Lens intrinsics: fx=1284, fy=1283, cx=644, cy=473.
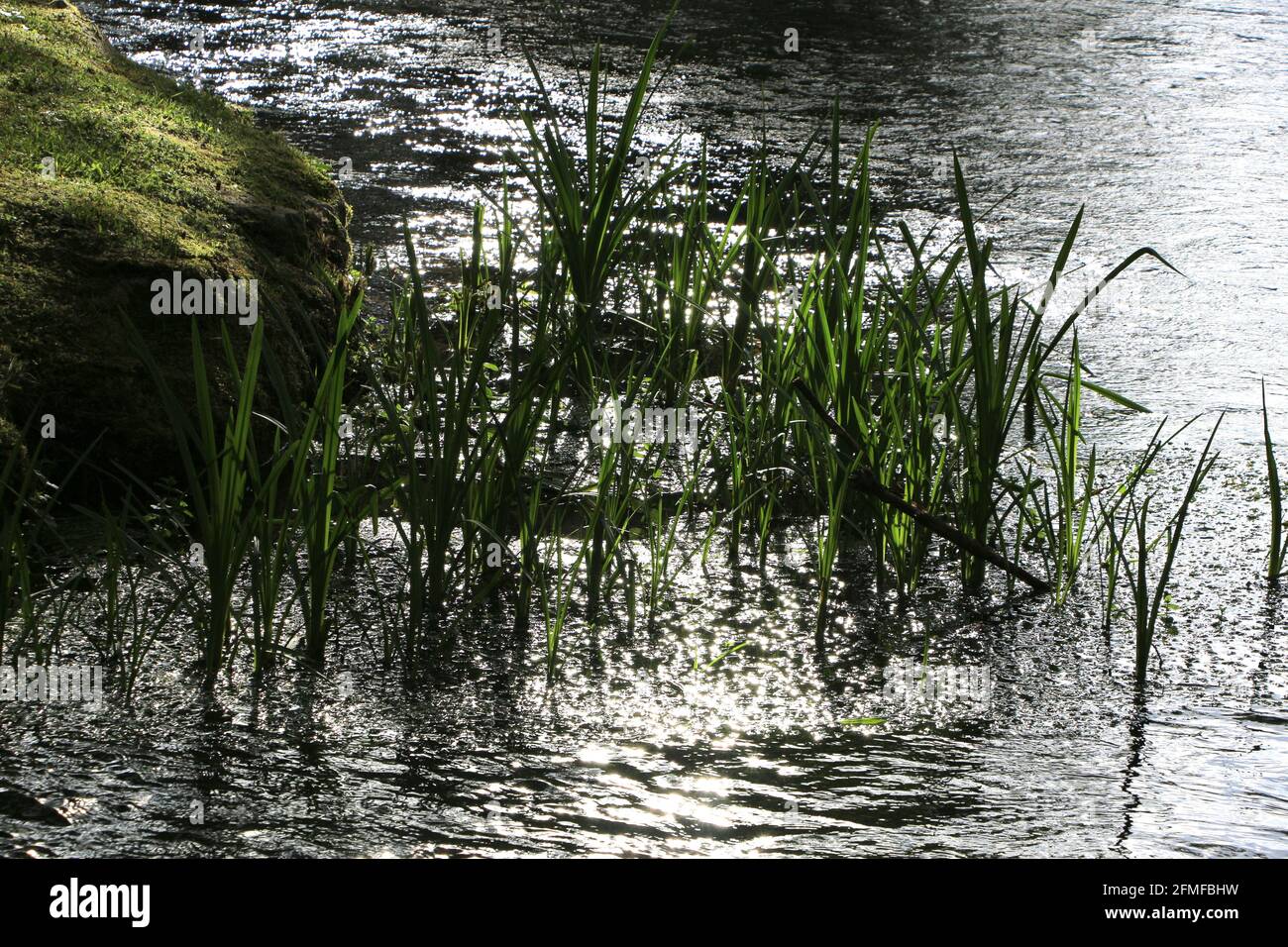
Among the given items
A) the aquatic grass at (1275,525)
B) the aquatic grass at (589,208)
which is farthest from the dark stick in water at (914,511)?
the aquatic grass at (589,208)

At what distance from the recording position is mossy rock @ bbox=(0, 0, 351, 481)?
3148 mm

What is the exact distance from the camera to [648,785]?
2.15 metres

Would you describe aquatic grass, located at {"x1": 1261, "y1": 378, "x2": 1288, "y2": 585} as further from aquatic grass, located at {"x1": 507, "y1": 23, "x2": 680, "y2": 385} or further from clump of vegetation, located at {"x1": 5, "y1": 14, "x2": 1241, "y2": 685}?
aquatic grass, located at {"x1": 507, "y1": 23, "x2": 680, "y2": 385}

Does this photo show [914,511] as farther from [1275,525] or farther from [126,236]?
[126,236]

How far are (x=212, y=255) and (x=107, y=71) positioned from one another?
1.67 m

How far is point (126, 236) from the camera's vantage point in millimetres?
3490

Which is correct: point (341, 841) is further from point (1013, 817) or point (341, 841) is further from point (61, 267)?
point (61, 267)

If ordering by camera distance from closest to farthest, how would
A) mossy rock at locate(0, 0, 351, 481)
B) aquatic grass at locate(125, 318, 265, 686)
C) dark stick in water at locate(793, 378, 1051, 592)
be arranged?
aquatic grass at locate(125, 318, 265, 686), dark stick in water at locate(793, 378, 1051, 592), mossy rock at locate(0, 0, 351, 481)

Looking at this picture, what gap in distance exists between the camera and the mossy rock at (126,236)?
3.15m

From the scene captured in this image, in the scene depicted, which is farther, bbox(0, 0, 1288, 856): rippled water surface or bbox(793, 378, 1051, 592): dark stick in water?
bbox(793, 378, 1051, 592): dark stick in water

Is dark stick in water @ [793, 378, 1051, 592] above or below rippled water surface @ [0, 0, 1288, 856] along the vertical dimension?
above

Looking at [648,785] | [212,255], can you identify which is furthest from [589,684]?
[212,255]

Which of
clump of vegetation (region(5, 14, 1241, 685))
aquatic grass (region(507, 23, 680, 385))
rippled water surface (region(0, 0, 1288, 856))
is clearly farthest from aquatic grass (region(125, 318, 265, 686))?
aquatic grass (region(507, 23, 680, 385))
